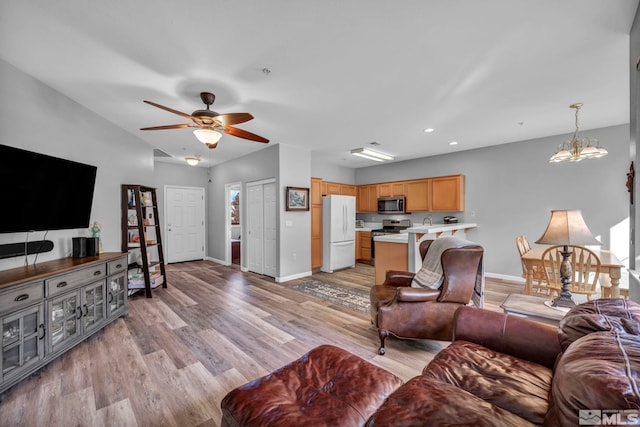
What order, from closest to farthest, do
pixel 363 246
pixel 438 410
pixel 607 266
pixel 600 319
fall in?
pixel 438 410
pixel 600 319
pixel 607 266
pixel 363 246

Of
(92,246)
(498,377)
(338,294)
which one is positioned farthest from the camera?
(338,294)

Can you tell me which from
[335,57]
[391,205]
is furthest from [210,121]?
[391,205]

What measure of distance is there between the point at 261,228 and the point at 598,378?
5.00m

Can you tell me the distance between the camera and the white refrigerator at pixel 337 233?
5578 mm

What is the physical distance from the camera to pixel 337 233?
567 centimetres

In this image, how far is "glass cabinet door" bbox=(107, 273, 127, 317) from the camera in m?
2.90

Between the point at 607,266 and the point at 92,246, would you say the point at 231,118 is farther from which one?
the point at 607,266

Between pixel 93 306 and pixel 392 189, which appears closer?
pixel 93 306

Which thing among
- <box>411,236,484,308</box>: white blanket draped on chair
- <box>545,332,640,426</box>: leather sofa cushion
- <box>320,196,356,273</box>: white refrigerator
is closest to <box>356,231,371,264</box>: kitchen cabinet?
<box>320,196,356,273</box>: white refrigerator

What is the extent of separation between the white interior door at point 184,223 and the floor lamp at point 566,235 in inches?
275

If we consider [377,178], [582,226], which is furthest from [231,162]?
[582,226]

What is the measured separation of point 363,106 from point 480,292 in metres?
2.41

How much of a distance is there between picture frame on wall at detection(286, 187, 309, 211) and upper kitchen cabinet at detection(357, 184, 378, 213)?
2313 mm

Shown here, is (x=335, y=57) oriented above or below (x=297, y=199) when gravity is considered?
above
